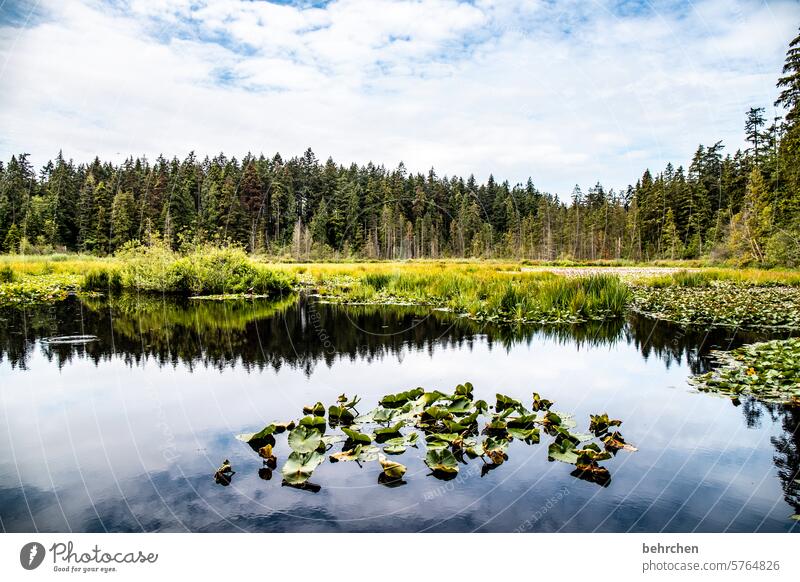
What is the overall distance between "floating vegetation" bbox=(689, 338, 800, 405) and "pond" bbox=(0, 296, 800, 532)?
402 millimetres

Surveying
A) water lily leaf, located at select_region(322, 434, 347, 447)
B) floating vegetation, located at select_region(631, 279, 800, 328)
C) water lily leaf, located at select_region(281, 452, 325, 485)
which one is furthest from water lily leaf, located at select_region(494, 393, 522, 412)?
floating vegetation, located at select_region(631, 279, 800, 328)

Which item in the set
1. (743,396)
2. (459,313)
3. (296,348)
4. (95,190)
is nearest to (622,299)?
(459,313)

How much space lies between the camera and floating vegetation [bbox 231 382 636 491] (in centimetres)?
446

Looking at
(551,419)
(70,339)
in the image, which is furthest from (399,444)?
(70,339)

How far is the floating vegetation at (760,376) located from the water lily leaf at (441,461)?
15.0 feet

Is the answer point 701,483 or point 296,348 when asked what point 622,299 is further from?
point 701,483

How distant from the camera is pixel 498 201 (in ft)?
134

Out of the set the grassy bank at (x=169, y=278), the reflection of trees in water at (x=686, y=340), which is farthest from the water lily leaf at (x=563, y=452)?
the grassy bank at (x=169, y=278)

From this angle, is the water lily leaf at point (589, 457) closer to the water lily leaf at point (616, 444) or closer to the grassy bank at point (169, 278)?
the water lily leaf at point (616, 444)

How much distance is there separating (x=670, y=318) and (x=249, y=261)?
1845 centimetres

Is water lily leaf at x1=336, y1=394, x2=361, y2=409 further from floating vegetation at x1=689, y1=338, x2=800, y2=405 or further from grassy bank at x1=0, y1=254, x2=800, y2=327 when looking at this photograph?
grassy bank at x1=0, y1=254, x2=800, y2=327

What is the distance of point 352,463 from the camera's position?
4656mm

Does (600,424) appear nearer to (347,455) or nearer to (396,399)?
(396,399)
